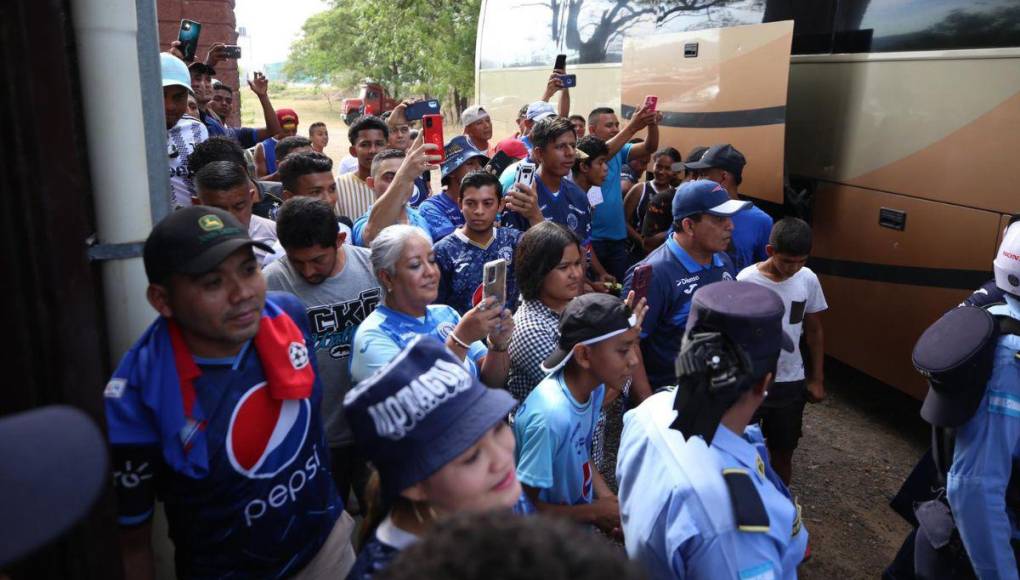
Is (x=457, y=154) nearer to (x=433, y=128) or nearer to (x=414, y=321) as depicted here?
(x=433, y=128)

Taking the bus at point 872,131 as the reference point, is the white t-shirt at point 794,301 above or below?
below

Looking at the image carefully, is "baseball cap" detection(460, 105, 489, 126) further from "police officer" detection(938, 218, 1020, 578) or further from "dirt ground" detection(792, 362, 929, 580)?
"police officer" detection(938, 218, 1020, 578)

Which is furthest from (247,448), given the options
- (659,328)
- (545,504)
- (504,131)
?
(504,131)

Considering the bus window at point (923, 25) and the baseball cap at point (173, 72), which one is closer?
the bus window at point (923, 25)

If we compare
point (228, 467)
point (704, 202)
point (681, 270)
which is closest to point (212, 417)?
point (228, 467)

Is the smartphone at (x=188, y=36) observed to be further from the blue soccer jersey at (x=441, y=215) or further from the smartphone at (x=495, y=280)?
the smartphone at (x=495, y=280)

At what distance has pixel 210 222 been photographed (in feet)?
6.53

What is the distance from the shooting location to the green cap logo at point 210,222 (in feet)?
6.48

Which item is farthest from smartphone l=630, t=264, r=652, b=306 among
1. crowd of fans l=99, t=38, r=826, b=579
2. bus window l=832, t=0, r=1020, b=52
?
bus window l=832, t=0, r=1020, b=52

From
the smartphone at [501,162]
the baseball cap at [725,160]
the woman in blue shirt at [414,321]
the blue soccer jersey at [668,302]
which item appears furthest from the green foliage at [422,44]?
the woman in blue shirt at [414,321]

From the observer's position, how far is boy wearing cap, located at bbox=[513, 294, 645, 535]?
2.50 metres

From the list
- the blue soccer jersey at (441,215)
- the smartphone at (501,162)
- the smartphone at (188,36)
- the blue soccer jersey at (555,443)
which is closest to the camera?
the blue soccer jersey at (555,443)

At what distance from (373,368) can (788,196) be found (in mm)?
4204

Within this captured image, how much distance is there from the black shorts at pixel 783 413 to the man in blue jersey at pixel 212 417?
8.98 ft
